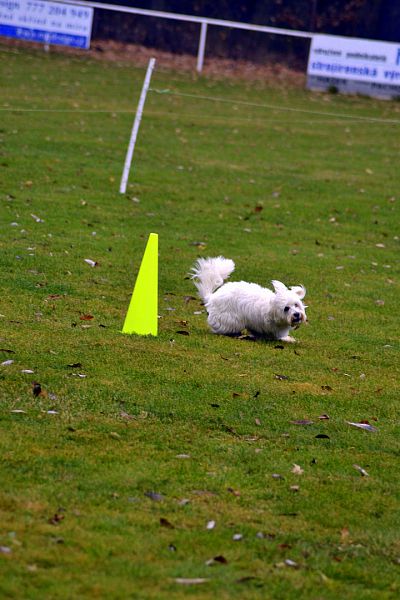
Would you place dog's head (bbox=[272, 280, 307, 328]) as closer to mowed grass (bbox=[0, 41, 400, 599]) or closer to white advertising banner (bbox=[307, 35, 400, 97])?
mowed grass (bbox=[0, 41, 400, 599])

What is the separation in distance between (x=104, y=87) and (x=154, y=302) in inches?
742

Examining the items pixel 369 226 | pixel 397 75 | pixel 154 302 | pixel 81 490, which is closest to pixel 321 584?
pixel 81 490

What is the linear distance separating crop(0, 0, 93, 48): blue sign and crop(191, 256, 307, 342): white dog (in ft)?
71.3

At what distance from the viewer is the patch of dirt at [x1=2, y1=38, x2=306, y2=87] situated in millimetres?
33062

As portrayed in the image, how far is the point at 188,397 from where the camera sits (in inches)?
296

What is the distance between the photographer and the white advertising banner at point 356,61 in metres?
30.5

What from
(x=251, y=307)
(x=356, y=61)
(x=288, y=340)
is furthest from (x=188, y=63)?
(x=251, y=307)

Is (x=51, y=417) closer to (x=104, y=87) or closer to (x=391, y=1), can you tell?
(x=104, y=87)

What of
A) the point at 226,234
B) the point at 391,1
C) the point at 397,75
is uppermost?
the point at 391,1

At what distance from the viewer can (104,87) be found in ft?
89.0

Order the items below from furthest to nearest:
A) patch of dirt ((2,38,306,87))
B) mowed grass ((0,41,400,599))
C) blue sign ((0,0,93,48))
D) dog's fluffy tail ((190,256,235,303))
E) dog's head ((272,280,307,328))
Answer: patch of dirt ((2,38,306,87)) < blue sign ((0,0,93,48)) < dog's fluffy tail ((190,256,235,303)) < dog's head ((272,280,307,328)) < mowed grass ((0,41,400,599))

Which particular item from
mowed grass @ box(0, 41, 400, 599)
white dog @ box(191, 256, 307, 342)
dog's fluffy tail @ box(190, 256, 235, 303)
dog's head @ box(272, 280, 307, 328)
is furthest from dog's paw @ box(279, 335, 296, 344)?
dog's fluffy tail @ box(190, 256, 235, 303)

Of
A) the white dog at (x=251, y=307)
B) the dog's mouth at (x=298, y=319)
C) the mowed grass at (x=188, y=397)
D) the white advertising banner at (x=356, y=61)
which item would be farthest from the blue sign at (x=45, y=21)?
the dog's mouth at (x=298, y=319)

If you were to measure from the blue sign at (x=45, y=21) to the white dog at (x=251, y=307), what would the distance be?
21.7 metres
